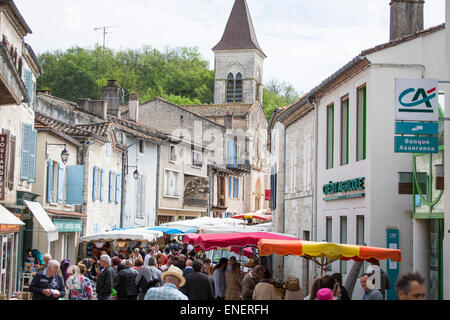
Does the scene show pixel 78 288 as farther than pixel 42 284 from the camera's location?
Yes

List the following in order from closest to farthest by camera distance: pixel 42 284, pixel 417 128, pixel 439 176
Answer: pixel 42 284, pixel 417 128, pixel 439 176

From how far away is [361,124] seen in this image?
698 inches

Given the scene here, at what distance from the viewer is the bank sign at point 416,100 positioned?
502 inches

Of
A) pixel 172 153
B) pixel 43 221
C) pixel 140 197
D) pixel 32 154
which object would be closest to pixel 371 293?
pixel 43 221

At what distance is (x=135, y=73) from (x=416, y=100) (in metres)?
84.8

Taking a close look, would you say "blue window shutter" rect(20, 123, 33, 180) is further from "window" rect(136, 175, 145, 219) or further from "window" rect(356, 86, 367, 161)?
"window" rect(136, 175, 145, 219)

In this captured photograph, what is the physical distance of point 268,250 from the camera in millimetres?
12164

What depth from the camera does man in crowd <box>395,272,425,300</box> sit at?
6.21m

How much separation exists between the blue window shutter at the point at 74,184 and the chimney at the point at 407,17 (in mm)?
12112

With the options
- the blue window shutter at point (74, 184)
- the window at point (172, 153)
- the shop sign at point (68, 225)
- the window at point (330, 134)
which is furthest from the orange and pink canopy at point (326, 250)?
the window at point (172, 153)

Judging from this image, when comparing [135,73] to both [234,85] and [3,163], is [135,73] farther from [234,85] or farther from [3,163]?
[3,163]

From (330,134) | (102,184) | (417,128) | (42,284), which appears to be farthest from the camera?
(102,184)

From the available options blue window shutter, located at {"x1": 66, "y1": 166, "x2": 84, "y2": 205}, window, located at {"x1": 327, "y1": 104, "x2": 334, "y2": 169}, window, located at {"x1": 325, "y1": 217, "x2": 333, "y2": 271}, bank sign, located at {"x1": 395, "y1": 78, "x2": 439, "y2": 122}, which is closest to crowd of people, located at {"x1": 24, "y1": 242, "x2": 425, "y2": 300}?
bank sign, located at {"x1": 395, "y1": 78, "x2": 439, "y2": 122}
